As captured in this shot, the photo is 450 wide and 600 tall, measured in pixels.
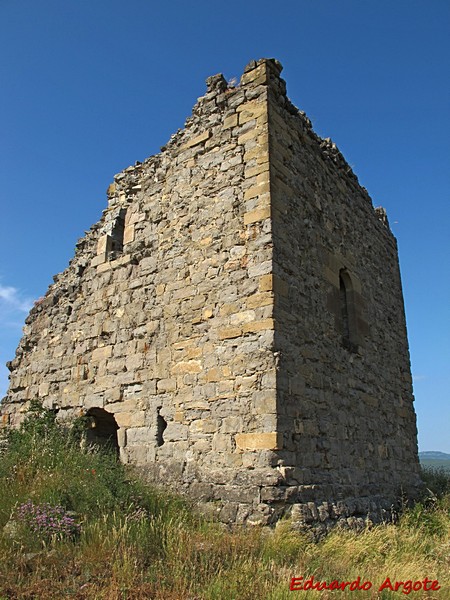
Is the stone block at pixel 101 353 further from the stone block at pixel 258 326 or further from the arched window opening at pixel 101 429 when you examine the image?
the stone block at pixel 258 326

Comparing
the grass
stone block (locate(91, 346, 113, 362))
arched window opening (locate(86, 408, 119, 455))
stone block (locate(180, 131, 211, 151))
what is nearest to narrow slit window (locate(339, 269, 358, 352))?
the grass

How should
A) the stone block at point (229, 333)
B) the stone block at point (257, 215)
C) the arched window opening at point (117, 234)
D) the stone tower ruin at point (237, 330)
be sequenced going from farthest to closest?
the arched window opening at point (117, 234)
the stone block at point (257, 215)
the stone block at point (229, 333)
the stone tower ruin at point (237, 330)

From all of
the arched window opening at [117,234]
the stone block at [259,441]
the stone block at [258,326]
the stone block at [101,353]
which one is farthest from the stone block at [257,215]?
the stone block at [101,353]

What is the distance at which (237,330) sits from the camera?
671 cm

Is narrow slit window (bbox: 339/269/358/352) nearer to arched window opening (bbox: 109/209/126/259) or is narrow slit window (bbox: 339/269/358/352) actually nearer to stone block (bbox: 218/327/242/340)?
stone block (bbox: 218/327/242/340)

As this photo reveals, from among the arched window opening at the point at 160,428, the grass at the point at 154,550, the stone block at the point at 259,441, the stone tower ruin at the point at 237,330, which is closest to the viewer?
the grass at the point at 154,550

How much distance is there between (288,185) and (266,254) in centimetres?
134

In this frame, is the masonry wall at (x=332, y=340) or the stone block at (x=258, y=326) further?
the masonry wall at (x=332, y=340)

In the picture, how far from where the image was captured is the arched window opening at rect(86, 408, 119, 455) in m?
8.35

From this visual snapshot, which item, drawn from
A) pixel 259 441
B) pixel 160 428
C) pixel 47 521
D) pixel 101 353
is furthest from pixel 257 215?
pixel 47 521

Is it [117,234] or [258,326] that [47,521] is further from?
[117,234]

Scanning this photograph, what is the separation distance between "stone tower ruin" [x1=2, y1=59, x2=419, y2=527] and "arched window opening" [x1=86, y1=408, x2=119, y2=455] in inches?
1.2

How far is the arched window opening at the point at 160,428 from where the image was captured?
7.19 m

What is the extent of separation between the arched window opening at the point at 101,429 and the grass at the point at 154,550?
106 centimetres
